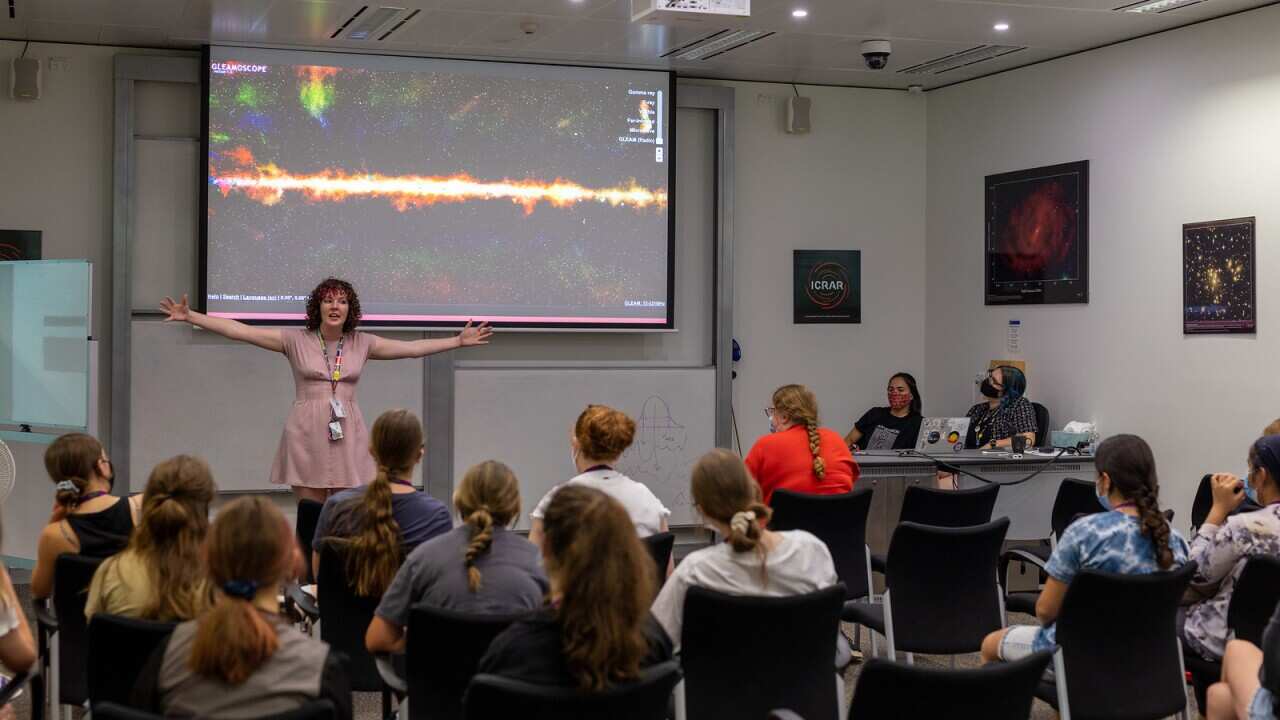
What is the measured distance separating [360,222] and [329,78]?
872 millimetres

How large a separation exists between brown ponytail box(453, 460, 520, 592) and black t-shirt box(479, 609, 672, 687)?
0.61 metres

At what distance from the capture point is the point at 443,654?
Result: 2.77m

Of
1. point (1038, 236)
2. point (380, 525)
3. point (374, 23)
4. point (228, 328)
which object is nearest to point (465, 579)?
point (380, 525)

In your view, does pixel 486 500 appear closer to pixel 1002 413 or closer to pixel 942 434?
pixel 942 434

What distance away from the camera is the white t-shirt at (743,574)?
9.78 ft

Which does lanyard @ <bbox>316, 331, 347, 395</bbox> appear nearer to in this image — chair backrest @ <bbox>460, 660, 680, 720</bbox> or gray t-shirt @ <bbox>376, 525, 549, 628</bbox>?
gray t-shirt @ <bbox>376, 525, 549, 628</bbox>

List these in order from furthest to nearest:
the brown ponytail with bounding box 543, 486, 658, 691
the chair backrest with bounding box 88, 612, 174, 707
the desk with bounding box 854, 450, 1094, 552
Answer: the desk with bounding box 854, 450, 1094, 552, the chair backrest with bounding box 88, 612, 174, 707, the brown ponytail with bounding box 543, 486, 658, 691

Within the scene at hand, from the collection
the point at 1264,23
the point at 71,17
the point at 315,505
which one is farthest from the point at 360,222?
the point at 1264,23

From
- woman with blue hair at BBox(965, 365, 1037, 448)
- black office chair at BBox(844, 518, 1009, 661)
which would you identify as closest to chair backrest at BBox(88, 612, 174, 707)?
black office chair at BBox(844, 518, 1009, 661)

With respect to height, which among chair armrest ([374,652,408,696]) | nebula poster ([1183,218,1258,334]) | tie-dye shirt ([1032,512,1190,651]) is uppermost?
nebula poster ([1183,218,1258,334])

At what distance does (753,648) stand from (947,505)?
7.07 ft

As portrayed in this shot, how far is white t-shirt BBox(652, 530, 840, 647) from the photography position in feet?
9.78

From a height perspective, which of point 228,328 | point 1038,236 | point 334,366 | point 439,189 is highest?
point 439,189

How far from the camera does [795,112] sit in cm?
860
